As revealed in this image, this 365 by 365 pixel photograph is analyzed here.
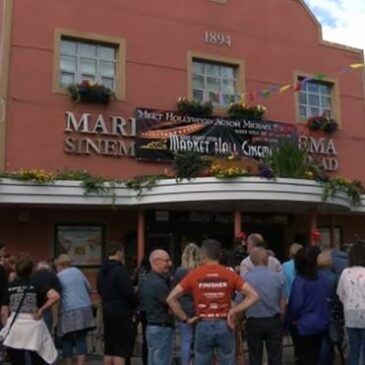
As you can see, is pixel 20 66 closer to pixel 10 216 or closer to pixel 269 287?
pixel 10 216

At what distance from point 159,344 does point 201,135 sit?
8521 mm

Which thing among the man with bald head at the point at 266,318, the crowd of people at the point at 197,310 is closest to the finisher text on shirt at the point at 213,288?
the crowd of people at the point at 197,310

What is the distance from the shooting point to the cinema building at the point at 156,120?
1262 centimetres

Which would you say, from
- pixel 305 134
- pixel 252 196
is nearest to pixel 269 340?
pixel 252 196

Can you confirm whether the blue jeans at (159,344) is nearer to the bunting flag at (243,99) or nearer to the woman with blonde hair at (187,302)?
the woman with blonde hair at (187,302)

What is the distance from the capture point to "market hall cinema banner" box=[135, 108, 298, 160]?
46.2 feet

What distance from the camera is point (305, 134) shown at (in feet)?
53.3

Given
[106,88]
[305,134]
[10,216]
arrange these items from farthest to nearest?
[305,134] < [106,88] < [10,216]

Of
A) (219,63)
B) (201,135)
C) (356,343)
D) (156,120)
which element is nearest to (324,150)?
(219,63)

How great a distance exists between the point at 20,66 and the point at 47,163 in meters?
2.03

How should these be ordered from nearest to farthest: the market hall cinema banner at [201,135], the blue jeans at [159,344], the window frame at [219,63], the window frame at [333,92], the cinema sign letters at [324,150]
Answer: the blue jeans at [159,344] < the market hall cinema banner at [201,135] < the window frame at [219,63] < the cinema sign letters at [324,150] < the window frame at [333,92]

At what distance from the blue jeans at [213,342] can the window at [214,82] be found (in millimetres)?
9920

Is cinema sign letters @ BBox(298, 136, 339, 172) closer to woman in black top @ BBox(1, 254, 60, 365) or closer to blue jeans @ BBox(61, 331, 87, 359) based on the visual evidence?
blue jeans @ BBox(61, 331, 87, 359)

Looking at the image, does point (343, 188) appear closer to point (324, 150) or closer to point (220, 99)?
point (324, 150)
